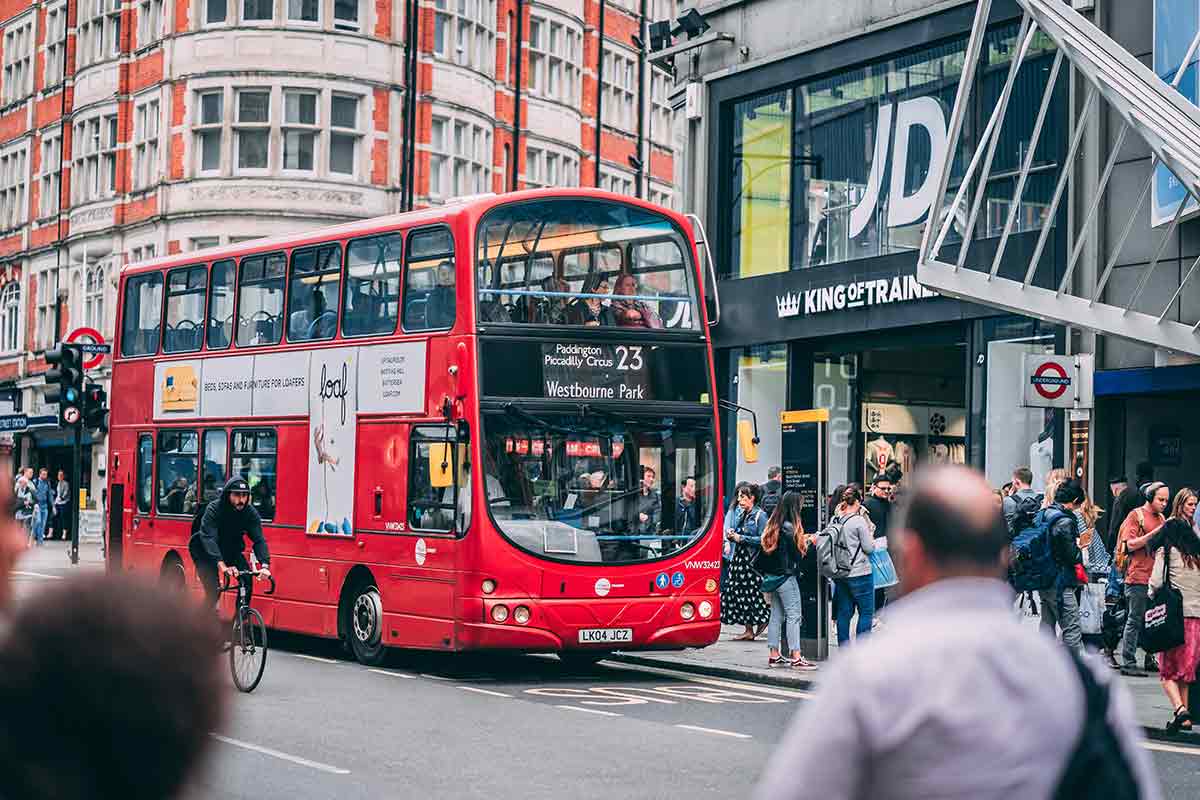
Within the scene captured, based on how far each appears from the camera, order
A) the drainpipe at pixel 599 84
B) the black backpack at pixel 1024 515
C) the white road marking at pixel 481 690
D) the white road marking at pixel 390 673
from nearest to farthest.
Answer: the white road marking at pixel 481 690, the black backpack at pixel 1024 515, the white road marking at pixel 390 673, the drainpipe at pixel 599 84

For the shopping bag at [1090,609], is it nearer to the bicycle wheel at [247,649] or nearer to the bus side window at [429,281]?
the bus side window at [429,281]

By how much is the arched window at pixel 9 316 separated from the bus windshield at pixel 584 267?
39631 mm

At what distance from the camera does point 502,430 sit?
1557 centimetres

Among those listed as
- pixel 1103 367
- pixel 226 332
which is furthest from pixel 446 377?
pixel 1103 367

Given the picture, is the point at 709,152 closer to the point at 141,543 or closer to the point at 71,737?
the point at 141,543

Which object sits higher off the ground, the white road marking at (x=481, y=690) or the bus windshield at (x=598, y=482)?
the bus windshield at (x=598, y=482)

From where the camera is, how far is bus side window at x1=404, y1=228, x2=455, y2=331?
15.9m

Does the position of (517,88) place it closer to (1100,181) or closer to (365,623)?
(1100,181)

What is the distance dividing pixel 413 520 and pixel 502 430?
4.77 ft

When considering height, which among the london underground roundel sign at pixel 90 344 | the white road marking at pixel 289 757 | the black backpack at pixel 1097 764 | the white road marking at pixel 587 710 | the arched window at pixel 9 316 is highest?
the arched window at pixel 9 316

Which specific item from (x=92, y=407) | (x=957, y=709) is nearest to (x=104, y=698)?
(x=957, y=709)

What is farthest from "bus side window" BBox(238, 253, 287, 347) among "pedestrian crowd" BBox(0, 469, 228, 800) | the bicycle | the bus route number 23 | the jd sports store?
"pedestrian crowd" BBox(0, 469, 228, 800)

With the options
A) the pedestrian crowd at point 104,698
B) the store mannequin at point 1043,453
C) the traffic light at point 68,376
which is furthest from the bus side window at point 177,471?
the pedestrian crowd at point 104,698

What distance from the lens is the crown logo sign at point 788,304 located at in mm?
24984
